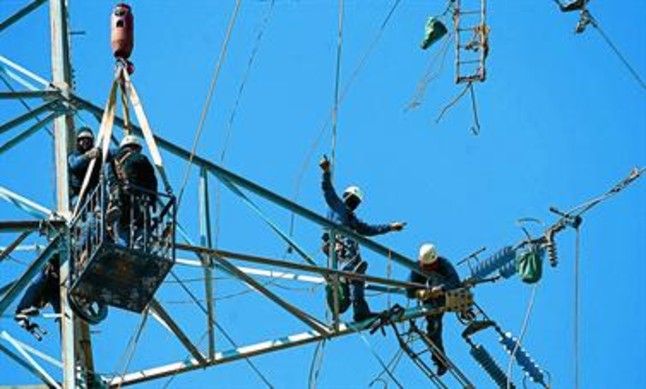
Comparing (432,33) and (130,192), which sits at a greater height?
(432,33)

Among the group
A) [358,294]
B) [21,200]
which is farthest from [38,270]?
[358,294]

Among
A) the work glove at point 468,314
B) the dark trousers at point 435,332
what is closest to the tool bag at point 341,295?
the dark trousers at point 435,332

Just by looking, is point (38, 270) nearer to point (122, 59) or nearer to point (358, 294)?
point (122, 59)

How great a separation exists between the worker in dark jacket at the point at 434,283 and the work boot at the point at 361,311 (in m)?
0.85

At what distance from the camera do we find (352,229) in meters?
41.1

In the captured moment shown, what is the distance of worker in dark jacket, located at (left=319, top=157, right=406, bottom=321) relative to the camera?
39781 mm

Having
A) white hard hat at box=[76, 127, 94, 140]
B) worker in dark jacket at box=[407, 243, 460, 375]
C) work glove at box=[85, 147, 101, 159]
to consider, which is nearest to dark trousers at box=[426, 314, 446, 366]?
worker in dark jacket at box=[407, 243, 460, 375]

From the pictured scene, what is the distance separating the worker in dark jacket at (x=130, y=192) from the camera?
3459cm

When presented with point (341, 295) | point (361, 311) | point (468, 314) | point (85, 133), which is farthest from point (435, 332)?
point (85, 133)

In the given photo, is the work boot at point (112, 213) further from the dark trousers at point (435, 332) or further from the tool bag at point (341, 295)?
the dark trousers at point (435, 332)

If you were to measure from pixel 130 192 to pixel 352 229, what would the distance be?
281 inches

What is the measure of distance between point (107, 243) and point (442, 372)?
7.78 m

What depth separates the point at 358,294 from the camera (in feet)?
131

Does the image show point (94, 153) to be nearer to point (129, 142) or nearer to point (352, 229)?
point (129, 142)
